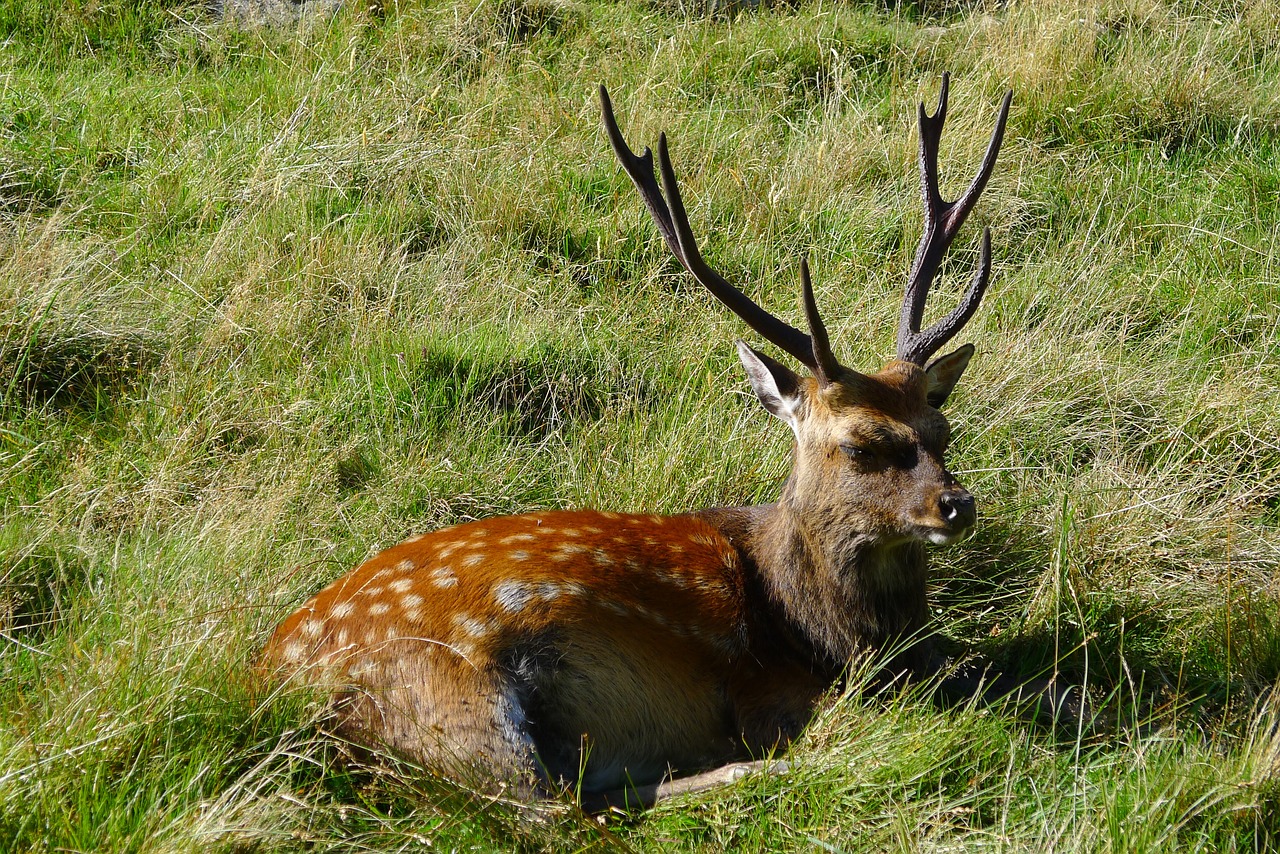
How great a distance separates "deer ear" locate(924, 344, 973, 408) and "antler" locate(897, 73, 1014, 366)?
1.7 inches

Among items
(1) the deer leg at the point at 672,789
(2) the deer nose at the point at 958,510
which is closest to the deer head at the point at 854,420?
(2) the deer nose at the point at 958,510

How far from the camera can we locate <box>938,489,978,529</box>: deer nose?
3355 mm

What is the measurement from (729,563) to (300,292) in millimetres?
2232

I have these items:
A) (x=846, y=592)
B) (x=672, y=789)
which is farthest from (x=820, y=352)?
(x=672, y=789)

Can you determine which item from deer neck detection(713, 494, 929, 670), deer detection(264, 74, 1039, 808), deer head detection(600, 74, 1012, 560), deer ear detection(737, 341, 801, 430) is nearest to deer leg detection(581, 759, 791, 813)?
deer detection(264, 74, 1039, 808)

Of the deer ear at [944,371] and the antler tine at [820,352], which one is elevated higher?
the antler tine at [820,352]

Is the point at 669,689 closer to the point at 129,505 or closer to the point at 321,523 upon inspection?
the point at 321,523

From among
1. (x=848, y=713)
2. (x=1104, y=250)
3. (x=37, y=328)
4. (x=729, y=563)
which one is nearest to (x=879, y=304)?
(x=1104, y=250)

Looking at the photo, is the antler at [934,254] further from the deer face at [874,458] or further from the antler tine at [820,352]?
the antler tine at [820,352]

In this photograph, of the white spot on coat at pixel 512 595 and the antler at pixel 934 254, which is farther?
the antler at pixel 934 254

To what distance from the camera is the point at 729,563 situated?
3836mm

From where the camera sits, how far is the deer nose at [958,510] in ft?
11.0

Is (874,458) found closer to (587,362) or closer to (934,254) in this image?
(934,254)

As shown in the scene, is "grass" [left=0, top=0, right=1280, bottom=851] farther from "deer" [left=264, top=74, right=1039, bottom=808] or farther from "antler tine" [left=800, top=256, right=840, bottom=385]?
"antler tine" [left=800, top=256, right=840, bottom=385]
